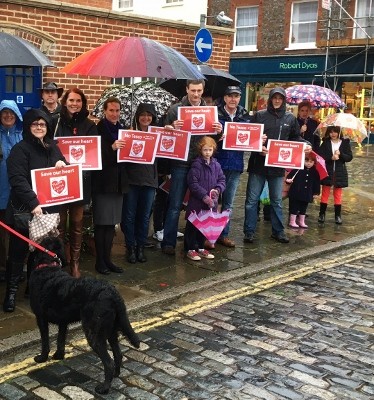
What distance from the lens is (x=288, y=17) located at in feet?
91.6

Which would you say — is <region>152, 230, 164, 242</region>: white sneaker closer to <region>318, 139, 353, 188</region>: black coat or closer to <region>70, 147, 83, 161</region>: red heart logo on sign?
<region>70, 147, 83, 161</region>: red heart logo on sign

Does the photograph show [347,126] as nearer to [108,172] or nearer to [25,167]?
[108,172]

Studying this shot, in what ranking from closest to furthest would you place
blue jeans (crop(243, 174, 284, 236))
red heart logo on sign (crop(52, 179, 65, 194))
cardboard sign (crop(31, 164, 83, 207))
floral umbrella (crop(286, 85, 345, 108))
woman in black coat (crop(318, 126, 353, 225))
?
1. cardboard sign (crop(31, 164, 83, 207))
2. red heart logo on sign (crop(52, 179, 65, 194))
3. blue jeans (crop(243, 174, 284, 236))
4. woman in black coat (crop(318, 126, 353, 225))
5. floral umbrella (crop(286, 85, 345, 108))

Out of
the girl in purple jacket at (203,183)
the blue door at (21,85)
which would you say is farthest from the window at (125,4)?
the girl in purple jacket at (203,183)

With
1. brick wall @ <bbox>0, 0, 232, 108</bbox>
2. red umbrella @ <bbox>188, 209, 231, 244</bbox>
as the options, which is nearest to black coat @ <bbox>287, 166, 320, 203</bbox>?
red umbrella @ <bbox>188, 209, 231, 244</bbox>

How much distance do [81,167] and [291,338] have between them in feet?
8.46

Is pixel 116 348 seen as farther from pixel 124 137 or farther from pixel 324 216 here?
pixel 324 216

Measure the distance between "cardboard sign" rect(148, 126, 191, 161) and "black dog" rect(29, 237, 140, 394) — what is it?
9.41 feet

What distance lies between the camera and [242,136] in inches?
294

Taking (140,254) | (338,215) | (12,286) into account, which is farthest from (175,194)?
(338,215)

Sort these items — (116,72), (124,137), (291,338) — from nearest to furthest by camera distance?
(291,338)
(116,72)
(124,137)

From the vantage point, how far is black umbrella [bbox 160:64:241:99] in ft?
29.9

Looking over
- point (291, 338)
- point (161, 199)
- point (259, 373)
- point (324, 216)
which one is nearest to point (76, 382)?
point (259, 373)

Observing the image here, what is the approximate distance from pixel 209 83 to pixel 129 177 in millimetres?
3726
